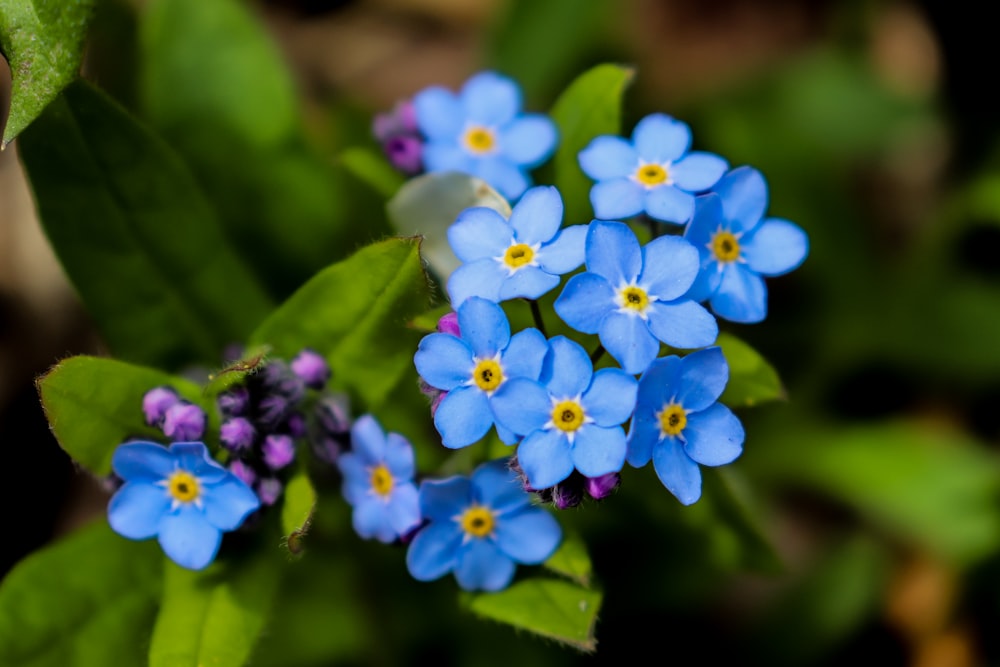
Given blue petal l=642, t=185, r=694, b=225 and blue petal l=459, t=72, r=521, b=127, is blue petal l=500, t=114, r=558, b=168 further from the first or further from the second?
blue petal l=642, t=185, r=694, b=225

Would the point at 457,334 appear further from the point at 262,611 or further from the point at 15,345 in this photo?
the point at 15,345

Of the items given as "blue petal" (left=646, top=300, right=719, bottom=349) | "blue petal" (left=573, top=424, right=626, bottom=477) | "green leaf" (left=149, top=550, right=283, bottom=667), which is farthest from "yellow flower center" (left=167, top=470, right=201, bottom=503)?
"blue petal" (left=646, top=300, right=719, bottom=349)

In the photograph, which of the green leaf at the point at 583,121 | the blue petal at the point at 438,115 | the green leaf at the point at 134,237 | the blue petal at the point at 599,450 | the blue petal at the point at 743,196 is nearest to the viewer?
the blue petal at the point at 599,450

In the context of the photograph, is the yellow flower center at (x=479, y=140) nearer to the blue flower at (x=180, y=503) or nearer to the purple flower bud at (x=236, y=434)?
the purple flower bud at (x=236, y=434)

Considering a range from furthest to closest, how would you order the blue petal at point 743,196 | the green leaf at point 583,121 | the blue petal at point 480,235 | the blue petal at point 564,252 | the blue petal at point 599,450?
the green leaf at point 583,121, the blue petal at point 743,196, the blue petal at point 480,235, the blue petal at point 564,252, the blue petal at point 599,450

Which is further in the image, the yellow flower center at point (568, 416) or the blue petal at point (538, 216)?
the blue petal at point (538, 216)

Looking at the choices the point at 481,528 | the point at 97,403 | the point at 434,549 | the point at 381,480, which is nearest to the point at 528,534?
the point at 481,528

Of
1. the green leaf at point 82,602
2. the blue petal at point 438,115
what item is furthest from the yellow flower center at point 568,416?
the green leaf at point 82,602

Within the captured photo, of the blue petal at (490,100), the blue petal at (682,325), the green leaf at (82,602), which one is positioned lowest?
the green leaf at (82,602)
